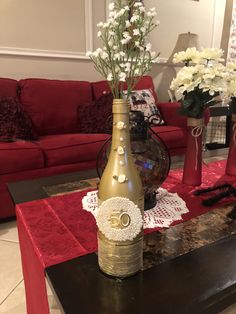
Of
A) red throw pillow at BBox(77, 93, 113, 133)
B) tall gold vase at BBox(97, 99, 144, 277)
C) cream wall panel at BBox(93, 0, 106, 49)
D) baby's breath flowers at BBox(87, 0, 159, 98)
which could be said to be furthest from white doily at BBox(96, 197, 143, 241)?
cream wall panel at BBox(93, 0, 106, 49)

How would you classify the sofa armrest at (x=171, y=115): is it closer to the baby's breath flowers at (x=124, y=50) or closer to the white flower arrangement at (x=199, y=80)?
the white flower arrangement at (x=199, y=80)

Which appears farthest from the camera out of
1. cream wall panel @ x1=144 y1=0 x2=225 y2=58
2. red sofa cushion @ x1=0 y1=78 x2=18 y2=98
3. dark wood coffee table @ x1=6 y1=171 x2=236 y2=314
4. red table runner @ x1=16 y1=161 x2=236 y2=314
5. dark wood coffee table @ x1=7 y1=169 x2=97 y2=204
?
cream wall panel @ x1=144 y1=0 x2=225 y2=58

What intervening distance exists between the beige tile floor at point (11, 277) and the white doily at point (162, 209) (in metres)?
0.36

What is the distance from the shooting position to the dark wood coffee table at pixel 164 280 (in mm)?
492

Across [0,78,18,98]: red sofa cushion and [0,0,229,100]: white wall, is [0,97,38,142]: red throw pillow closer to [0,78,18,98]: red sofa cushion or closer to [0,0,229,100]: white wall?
[0,78,18,98]: red sofa cushion

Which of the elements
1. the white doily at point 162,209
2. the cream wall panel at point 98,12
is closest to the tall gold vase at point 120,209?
the white doily at point 162,209

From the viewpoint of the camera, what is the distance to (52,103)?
7.29 feet

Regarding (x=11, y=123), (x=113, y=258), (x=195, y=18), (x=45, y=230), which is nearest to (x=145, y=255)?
(x=113, y=258)

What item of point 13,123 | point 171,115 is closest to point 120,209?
point 13,123

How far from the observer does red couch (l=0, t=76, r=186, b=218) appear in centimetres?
166

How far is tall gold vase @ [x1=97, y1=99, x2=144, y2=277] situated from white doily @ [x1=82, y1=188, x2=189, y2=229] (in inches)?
8.8

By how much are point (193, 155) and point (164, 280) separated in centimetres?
58

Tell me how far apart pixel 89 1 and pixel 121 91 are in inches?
98.5

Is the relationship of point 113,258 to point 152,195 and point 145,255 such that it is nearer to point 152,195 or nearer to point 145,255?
point 145,255
